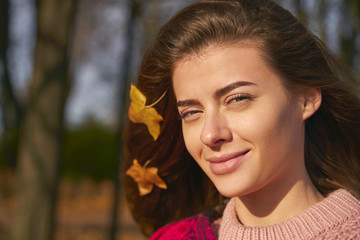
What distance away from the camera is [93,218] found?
11625mm

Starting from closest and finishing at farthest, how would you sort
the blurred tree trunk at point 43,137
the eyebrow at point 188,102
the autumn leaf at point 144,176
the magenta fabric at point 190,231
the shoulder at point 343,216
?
the shoulder at point 343,216 < the eyebrow at point 188,102 < the magenta fabric at point 190,231 < the autumn leaf at point 144,176 < the blurred tree trunk at point 43,137

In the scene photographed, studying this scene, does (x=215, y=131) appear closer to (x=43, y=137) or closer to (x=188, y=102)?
(x=188, y=102)

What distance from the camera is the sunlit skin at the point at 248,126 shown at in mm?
1814

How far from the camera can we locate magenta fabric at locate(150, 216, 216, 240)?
2.22m

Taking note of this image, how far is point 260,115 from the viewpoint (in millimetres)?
1799

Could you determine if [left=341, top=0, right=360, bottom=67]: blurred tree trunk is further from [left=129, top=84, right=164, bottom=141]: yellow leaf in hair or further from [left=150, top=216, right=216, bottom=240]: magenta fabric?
[left=150, top=216, right=216, bottom=240]: magenta fabric

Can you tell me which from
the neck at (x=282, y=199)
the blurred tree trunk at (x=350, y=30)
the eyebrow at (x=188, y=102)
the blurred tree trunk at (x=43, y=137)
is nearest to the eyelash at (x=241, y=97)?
the eyebrow at (x=188, y=102)

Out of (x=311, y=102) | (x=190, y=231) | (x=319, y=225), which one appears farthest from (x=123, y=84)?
(x=319, y=225)

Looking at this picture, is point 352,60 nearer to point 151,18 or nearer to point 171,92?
point 171,92

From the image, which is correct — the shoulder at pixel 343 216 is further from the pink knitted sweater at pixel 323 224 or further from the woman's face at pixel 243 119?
the woman's face at pixel 243 119

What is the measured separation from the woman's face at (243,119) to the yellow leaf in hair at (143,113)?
51 cm

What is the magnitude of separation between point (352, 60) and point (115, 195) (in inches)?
131

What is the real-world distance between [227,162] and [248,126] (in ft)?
A: 0.61

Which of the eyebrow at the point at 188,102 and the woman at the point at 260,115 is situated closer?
the woman at the point at 260,115
